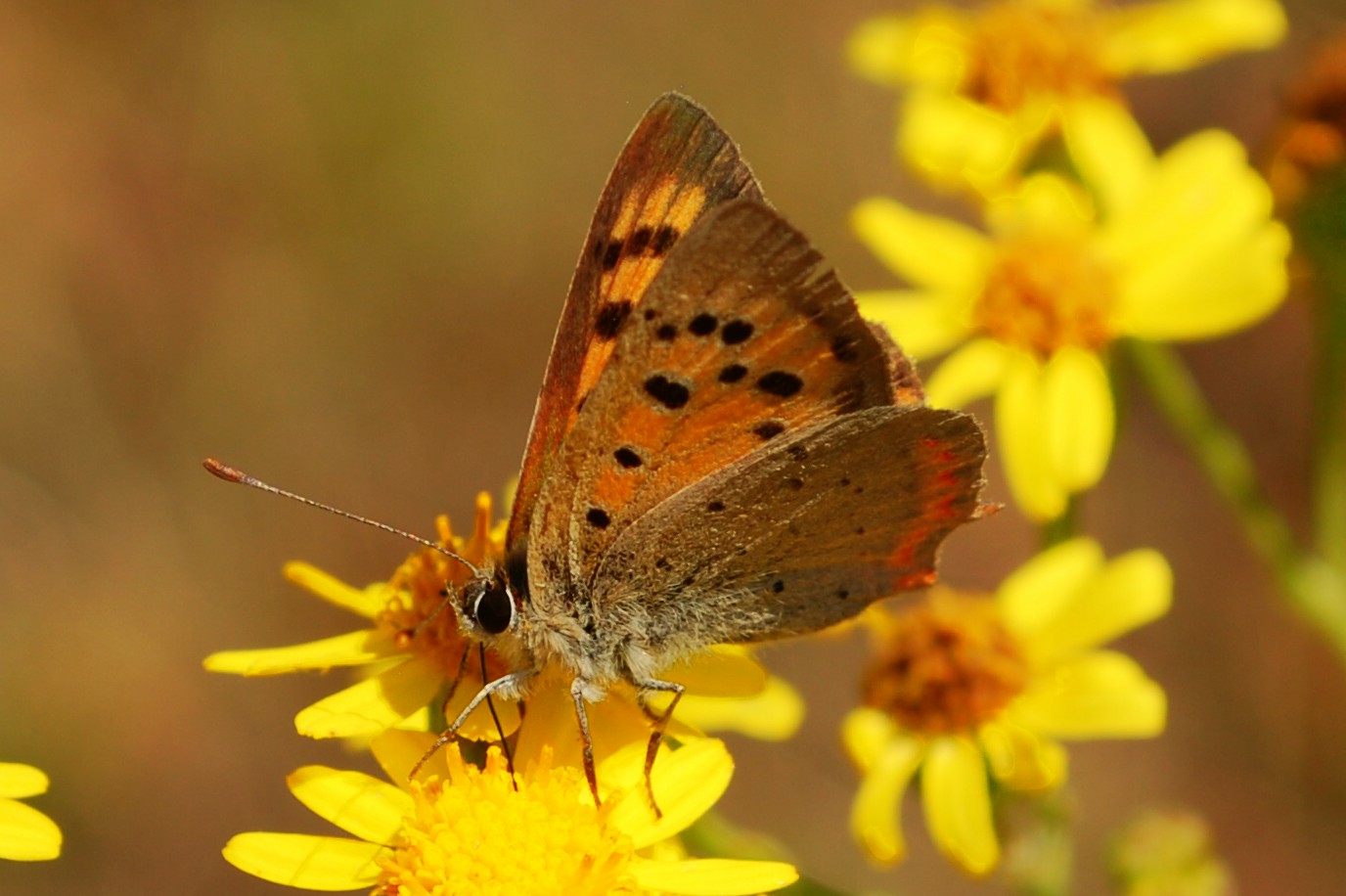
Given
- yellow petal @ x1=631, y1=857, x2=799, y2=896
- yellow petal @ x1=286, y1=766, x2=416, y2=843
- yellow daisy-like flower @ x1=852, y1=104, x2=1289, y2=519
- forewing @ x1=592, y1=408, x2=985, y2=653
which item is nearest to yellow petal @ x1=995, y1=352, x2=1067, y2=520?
yellow daisy-like flower @ x1=852, y1=104, x2=1289, y2=519

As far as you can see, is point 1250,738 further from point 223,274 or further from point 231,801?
point 223,274

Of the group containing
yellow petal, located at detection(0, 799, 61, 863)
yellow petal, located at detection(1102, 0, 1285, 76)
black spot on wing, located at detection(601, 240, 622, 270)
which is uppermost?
yellow petal, located at detection(1102, 0, 1285, 76)

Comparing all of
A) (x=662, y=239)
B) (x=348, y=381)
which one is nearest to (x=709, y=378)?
(x=662, y=239)

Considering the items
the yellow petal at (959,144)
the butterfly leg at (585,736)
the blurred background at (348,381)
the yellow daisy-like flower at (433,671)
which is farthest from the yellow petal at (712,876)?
the blurred background at (348,381)

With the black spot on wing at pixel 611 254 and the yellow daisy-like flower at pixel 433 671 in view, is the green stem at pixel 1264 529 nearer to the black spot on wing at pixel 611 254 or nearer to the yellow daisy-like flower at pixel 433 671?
the yellow daisy-like flower at pixel 433 671

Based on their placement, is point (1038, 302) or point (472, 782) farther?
point (1038, 302)

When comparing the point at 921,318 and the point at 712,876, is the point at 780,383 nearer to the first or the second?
the point at 712,876

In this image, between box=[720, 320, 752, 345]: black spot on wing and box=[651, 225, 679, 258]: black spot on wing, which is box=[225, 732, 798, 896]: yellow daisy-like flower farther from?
box=[651, 225, 679, 258]: black spot on wing
